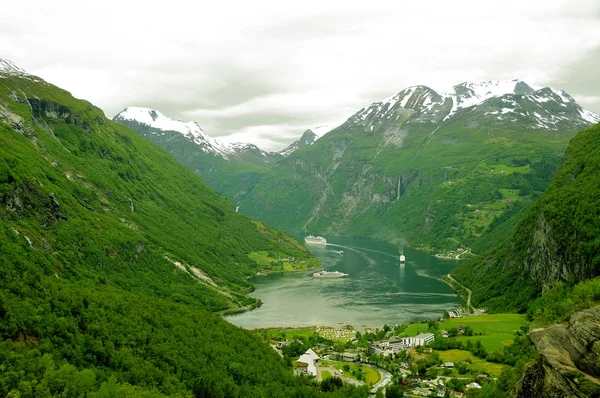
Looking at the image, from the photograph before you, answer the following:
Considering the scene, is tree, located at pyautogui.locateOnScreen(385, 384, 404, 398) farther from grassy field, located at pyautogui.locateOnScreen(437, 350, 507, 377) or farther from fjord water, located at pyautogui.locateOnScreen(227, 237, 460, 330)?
fjord water, located at pyautogui.locateOnScreen(227, 237, 460, 330)

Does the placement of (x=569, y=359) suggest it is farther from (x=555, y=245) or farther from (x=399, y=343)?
(x=555, y=245)

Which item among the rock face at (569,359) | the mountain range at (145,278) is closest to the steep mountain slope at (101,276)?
the mountain range at (145,278)

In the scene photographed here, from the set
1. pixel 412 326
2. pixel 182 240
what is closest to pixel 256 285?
pixel 182 240

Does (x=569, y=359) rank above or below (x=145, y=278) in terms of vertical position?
above

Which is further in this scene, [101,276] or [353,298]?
[353,298]

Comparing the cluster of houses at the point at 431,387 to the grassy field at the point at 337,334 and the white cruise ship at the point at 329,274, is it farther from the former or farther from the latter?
the white cruise ship at the point at 329,274

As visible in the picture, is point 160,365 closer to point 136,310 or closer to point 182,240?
point 136,310

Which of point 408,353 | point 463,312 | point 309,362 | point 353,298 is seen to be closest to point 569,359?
point 309,362
